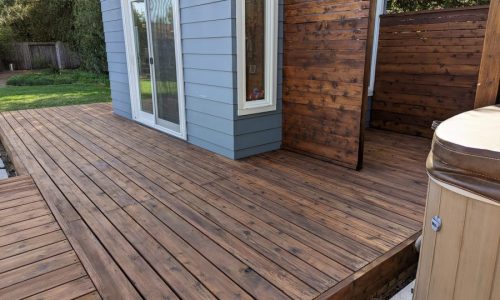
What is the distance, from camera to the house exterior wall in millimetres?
3357

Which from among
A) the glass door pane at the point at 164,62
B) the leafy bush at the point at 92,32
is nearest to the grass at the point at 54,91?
the leafy bush at the point at 92,32

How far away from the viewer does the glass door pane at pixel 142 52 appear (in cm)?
467

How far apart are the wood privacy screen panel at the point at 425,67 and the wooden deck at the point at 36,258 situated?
4.02 m

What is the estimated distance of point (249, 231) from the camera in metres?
2.18

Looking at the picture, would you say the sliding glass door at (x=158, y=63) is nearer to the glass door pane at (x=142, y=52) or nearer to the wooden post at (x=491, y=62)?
the glass door pane at (x=142, y=52)

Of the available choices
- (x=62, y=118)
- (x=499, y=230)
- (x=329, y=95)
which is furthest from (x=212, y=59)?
(x=62, y=118)

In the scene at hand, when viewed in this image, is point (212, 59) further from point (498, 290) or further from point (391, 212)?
point (498, 290)

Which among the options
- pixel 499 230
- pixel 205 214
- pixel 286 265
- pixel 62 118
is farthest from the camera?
pixel 62 118

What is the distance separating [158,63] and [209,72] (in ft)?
3.92

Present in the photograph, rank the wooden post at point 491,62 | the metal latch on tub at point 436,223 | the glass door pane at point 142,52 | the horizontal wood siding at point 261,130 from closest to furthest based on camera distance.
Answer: the metal latch on tub at point 436,223 < the wooden post at point 491,62 < the horizontal wood siding at point 261,130 < the glass door pane at point 142,52

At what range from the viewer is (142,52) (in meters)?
4.84

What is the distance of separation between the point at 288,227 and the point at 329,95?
1580mm

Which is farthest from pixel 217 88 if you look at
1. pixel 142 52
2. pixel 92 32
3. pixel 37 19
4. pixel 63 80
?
pixel 37 19

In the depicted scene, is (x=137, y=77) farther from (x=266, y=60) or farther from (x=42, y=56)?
(x=42, y=56)
